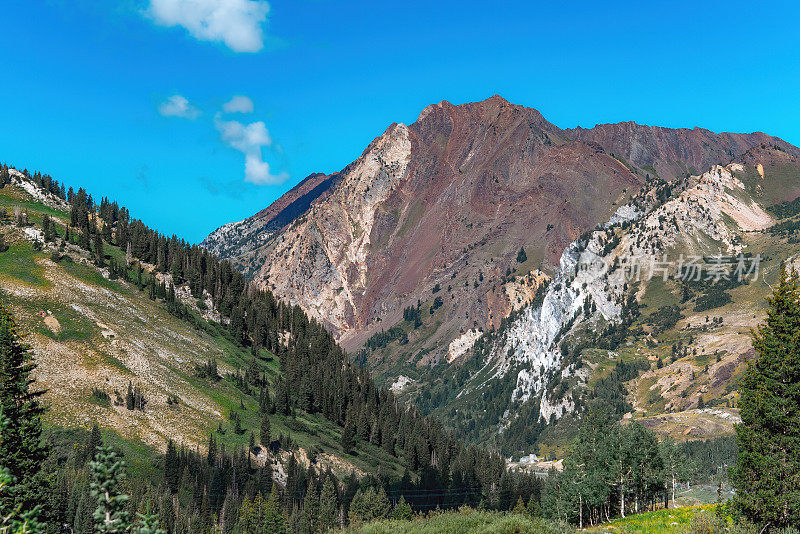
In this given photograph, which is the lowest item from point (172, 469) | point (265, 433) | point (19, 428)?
point (172, 469)

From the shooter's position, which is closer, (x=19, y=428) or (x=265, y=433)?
(x=19, y=428)

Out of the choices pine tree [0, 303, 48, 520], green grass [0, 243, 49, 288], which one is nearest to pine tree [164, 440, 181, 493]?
pine tree [0, 303, 48, 520]

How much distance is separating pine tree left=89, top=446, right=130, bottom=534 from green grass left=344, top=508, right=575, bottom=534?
36.7 metres

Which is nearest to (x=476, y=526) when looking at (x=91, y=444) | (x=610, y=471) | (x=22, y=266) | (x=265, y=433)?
(x=610, y=471)

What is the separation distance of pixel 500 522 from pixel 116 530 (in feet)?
130

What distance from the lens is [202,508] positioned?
12369 centimetres

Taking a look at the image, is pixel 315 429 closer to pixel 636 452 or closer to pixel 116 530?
pixel 636 452

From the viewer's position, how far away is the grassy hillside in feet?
478

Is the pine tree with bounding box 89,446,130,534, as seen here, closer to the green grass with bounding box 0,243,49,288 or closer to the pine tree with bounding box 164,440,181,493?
the pine tree with bounding box 164,440,181,493

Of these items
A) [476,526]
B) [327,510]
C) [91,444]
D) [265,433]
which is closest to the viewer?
[476,526]

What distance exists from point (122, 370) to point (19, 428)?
110 metres

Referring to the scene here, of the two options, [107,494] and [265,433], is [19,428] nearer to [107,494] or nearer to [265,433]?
[107,494]

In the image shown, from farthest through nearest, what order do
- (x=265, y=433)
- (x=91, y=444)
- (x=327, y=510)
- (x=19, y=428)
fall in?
1. (x=265, y=433)
2. (x=327, y=510)
3. (x=91, y=444)
4. (x=19, y=428)

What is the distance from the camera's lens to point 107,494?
653 inches
